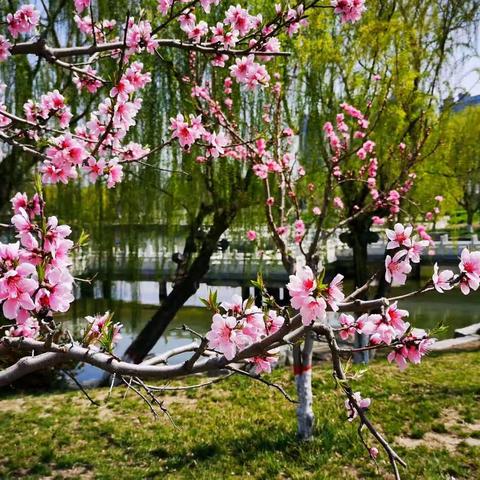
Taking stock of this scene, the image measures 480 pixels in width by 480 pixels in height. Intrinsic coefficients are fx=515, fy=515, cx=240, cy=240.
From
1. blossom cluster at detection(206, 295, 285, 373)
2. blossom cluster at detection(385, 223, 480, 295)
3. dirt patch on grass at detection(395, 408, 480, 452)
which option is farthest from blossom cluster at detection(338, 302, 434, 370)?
dirt patch on grass at detection(395, 408, 480, 452)

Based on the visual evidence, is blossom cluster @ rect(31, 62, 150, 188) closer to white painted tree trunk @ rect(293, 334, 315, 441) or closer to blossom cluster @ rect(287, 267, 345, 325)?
blossom cluster @ rect(287, 267, 345, 325)

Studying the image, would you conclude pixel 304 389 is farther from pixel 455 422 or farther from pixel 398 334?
pixel 398 334

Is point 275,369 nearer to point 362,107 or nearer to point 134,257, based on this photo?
point 134,257

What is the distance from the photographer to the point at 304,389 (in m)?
→ 4.81

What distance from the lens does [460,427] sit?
5.06 m

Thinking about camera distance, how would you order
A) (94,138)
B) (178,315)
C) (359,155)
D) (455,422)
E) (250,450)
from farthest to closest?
1. (178,315)
2. (359,155)
3. (455,422)
4. (250,450)
5. (94,138)

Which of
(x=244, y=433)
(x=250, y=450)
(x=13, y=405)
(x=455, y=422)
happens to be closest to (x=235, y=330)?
(x=250, y=450)

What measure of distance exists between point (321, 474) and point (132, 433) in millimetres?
2253

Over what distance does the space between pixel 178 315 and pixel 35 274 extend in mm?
18070

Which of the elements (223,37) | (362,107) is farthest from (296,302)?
(362,107)

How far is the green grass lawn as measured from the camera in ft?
14.5

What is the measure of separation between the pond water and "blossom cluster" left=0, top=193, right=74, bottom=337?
14.8 ft

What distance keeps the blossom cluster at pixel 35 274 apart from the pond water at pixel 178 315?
14.8 ft

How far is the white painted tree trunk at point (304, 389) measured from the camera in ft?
15.7
